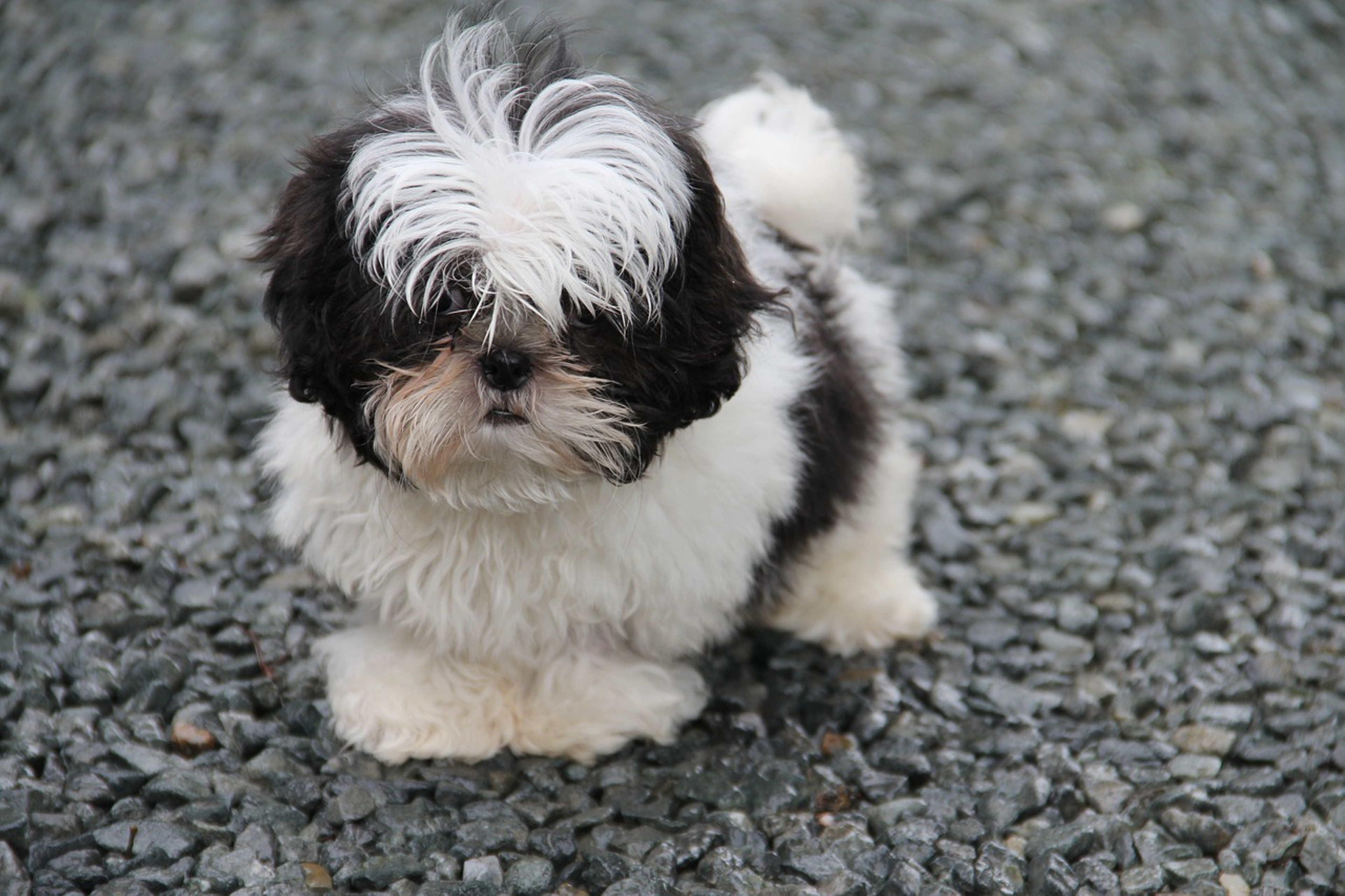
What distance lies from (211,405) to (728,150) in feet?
5.76

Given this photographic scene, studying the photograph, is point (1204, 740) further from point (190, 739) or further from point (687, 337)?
point (190, 739)

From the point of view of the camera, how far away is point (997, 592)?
3.67m

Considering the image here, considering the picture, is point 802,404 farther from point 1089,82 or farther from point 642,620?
point 1089,82

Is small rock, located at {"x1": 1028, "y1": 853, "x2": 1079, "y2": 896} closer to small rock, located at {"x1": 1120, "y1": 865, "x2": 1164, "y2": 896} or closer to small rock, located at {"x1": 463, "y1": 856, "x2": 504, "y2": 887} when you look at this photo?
small rock, located at {"x1": 1120, "y1": 865, "x2": 1164, "y2": 896}

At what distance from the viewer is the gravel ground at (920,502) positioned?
8.99 ft

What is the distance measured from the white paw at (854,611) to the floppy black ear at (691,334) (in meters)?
1.01

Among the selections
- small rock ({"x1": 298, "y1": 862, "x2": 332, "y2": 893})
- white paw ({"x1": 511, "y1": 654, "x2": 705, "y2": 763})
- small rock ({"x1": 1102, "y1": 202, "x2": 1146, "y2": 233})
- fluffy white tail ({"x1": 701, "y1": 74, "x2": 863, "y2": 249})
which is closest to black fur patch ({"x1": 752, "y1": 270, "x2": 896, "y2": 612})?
fluffy white tail ({"x1": 701, "y1": 74, "x2": 863, "y2": 249})

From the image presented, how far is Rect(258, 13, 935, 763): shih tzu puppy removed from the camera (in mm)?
2314

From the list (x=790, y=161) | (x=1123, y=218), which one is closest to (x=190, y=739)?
(x=790, y=161)

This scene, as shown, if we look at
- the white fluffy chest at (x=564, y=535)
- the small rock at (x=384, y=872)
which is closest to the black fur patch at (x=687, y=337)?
the white fluffy chest at (x=564, y=535)

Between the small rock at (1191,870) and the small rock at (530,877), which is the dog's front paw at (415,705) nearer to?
the small rock at (530,877)

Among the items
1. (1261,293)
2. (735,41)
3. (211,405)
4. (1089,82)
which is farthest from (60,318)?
(1089,82)

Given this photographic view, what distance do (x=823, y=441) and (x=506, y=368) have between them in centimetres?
96

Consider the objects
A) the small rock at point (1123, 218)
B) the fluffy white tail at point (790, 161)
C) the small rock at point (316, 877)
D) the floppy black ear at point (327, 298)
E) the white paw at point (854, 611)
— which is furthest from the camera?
the small rock at point (1123, 218)
